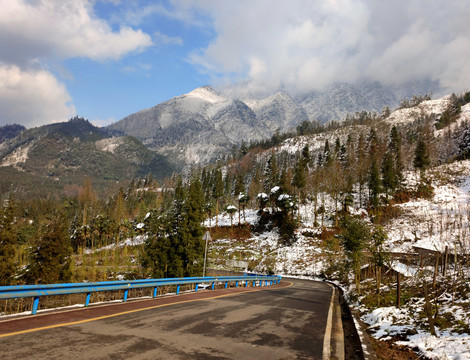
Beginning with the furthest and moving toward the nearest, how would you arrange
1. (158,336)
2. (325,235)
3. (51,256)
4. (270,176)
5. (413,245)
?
1. (270,176)
2. (325,235)
3. (413,245)
4. (51,256)
5. (158,336)

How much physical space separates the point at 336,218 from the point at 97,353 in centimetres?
6362

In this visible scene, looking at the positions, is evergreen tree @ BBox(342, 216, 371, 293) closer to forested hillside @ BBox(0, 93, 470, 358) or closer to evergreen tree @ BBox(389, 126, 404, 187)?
forested hillside @ BBox(0, 93, 470, 358)

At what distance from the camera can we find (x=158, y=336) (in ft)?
20.3

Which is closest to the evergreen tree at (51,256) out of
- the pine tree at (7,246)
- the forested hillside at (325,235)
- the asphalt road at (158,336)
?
the forested hillside at (325,235)

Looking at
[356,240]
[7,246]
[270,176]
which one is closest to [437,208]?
[270,176]

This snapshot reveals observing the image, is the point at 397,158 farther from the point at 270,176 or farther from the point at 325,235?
the point at 325,235

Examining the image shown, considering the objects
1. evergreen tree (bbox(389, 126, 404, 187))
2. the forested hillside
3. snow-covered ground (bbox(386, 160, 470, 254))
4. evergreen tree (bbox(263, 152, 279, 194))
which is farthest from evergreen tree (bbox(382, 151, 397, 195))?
evergreen tree (bbox(263, 152, 279, 194))

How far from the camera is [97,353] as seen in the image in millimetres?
4840

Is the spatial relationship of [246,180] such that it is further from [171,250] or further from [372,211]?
[171,250]

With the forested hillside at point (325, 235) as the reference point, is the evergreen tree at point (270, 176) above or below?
above

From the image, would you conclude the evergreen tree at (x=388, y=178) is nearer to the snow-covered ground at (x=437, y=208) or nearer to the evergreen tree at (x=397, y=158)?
the evergreen tree at (x=397, y=158)

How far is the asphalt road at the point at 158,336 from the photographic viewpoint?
4992mm

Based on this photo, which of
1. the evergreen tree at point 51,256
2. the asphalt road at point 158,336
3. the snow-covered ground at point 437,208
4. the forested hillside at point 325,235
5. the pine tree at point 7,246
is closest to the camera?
the asphalt road at point 158,336

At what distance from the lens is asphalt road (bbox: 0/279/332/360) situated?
4992 mm
